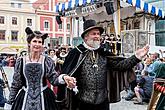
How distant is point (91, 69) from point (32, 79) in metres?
0.65

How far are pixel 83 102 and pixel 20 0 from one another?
151ft

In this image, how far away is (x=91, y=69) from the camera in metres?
3.63

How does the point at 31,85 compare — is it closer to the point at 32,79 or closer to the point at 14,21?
the point at 32,79

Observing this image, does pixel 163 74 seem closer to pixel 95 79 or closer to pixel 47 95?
pixel 95 79

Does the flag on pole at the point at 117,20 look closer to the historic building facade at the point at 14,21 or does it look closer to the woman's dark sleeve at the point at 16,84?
the woman's dark sleeve at the point at 16,84

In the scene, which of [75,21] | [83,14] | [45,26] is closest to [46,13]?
[45,26]

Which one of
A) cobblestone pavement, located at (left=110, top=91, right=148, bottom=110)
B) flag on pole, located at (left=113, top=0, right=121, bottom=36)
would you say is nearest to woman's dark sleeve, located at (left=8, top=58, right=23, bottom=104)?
cobblestone pavement, located at (left=110, top=91, right=148, bottom=110)

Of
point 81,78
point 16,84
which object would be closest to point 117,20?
point 81,78

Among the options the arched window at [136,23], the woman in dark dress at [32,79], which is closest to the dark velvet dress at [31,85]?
the woman in dark dress at [32,79]

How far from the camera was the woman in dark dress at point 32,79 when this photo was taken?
3.67 metres

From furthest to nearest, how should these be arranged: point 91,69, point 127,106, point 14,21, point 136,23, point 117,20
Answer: point 14,21 < point 136,23 < point 117,20 < point 127,106 < point 91,69

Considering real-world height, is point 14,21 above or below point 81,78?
above

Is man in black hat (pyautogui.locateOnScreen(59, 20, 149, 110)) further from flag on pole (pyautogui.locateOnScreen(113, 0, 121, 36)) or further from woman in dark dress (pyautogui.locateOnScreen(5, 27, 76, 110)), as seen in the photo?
flag on pole (pyautogui.locateOnScreen(113, 0, 121, 36))

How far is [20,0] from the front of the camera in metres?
48.0
